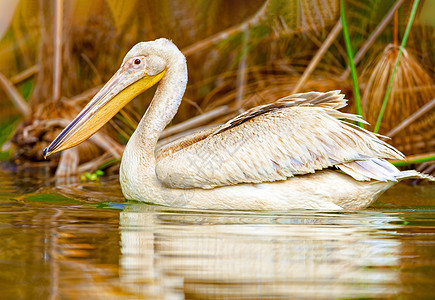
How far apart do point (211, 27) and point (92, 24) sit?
1.36m

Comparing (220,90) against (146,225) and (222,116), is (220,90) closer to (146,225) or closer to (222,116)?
(222,116)

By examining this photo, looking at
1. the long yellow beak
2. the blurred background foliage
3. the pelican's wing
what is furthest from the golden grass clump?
the long yellow beak

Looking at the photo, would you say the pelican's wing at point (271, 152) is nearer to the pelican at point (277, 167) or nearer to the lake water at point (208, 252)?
the pelican at point (277, 167)

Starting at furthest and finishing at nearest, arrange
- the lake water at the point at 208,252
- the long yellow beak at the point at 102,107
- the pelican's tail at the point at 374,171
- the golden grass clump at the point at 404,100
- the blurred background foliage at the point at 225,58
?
the blurred background foliage at the point at 225,58 → the golden grass clump at the point at 404,100 → the long yellow beak at the point at 102,107 → the pelican's tail at the point at 374,171 → the lake water at the point at 208,252

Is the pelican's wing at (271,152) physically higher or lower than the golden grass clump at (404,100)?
lower

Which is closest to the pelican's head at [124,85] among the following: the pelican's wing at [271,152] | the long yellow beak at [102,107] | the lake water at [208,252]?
the long yellow beak at [102,107]

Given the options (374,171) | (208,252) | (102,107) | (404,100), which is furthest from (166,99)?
(404,100)

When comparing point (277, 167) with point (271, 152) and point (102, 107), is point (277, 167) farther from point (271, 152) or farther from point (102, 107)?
point (102, 107)

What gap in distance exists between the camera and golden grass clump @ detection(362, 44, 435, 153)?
24.4 ft

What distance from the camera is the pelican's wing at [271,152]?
5.14 m

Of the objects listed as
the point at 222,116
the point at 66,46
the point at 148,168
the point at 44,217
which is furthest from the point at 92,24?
the point at 44,217

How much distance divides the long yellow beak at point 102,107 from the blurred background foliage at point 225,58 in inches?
82.3

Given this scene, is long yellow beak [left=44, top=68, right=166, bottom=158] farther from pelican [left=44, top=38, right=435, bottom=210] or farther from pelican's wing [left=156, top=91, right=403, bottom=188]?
pelican's wing [left=156, top=91, right=403, bottom=188]

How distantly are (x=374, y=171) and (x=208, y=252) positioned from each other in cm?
203
